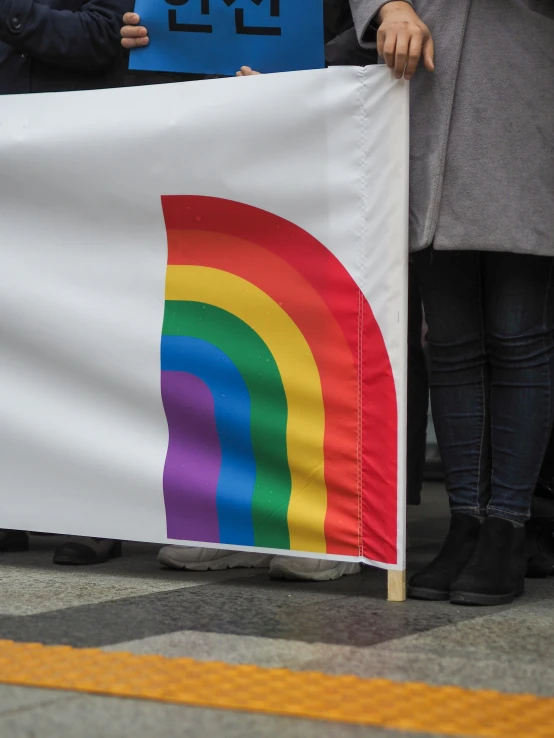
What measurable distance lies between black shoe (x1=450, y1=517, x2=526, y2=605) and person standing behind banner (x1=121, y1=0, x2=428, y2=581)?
0.43 m

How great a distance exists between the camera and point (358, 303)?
2.34 metres

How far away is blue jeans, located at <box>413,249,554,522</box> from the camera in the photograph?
7.78ft

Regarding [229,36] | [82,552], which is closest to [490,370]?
[229,36]

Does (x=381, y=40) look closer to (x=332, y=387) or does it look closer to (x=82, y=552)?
(x=332, y=387)

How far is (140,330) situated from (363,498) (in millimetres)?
636

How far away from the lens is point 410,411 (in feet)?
9.90

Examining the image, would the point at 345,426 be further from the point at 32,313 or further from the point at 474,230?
the point at 32,313

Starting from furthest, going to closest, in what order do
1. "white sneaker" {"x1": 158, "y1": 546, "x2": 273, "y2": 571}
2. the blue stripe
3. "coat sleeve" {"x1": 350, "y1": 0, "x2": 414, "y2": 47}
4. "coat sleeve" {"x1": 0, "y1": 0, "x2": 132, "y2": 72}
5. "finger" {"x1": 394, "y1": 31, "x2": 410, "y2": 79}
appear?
1. "coat sleeve" {"x1": 0, "y1": 0, "x2": 132, "y2": 72}
2. "white sneaker" {"x1": 158, "y1": 546, "x2": 273, "y2": 571}
3. the blue stripe
4. "coat sleeve" {"x1": 350, "y1": 0, "x2": 414, "y2": 47}
5. "finger" {"x1": 394, "y1": 31, "x2": 410, "y2": 79}

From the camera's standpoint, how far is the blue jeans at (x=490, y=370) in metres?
2.37

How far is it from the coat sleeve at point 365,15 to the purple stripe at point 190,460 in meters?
0.81

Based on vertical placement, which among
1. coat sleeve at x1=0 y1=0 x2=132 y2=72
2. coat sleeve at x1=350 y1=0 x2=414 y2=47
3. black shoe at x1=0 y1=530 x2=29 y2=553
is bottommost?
black shoe at x1=0 y1=530 x2=29 y2=553

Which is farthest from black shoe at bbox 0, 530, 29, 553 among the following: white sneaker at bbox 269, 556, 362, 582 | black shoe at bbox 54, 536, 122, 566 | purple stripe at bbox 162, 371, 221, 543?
white sneaker at bbox 269, 556, 362, 582

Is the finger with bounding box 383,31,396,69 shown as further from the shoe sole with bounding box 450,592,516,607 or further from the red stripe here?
the shoe sole with bounding box 450,592,516,607

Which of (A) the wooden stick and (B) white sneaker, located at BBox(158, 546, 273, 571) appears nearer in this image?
(A) the wooden stick
